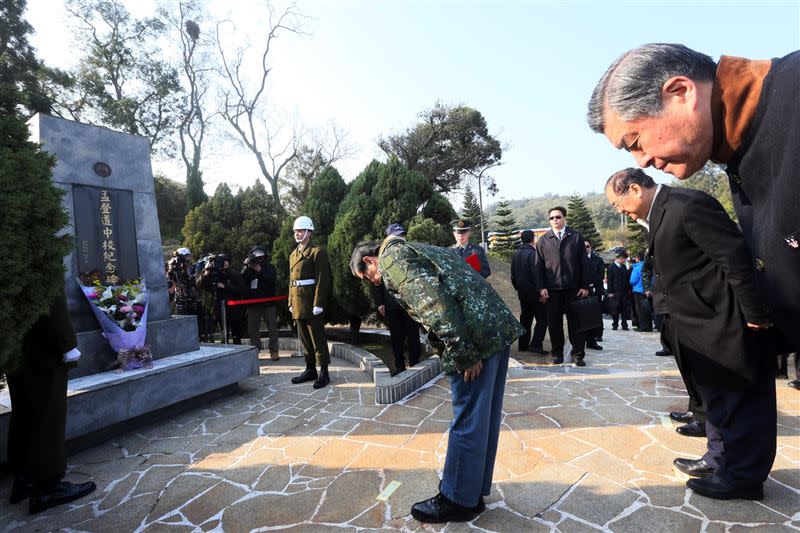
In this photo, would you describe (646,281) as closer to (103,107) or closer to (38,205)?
(38,205)

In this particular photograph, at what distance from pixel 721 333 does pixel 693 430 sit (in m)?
1.45

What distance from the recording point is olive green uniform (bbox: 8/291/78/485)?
2627mm

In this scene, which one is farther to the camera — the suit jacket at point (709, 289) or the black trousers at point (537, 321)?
the black trousers at point (537, 321)

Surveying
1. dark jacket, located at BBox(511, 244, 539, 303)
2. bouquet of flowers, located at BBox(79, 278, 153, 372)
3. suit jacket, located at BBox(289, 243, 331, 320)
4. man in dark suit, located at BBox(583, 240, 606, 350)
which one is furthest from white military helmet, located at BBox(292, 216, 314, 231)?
man in dark suit, located at BBox(583, 240, 606, 350)

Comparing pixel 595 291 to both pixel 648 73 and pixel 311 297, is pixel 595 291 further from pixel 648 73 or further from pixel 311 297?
pixel 648 73

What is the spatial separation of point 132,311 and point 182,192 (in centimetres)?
2592

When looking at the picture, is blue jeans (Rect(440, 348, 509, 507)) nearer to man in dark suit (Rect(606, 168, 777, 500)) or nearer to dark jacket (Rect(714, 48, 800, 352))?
man in dark suit (Rect(606, 168, 777, 500))

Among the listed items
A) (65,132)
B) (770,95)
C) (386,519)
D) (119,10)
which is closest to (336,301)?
(65,132)

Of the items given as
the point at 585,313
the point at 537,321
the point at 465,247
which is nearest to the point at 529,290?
the point at 537,321

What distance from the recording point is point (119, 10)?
2120 centimetres

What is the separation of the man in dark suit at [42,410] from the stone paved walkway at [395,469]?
14 cm

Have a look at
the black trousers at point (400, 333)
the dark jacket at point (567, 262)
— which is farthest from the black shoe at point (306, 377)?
the dark jacket at point (567, 262)

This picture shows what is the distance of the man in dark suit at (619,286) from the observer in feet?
31.7

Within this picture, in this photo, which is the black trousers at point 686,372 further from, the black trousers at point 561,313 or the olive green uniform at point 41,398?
the olive green uniform at point 41,398
